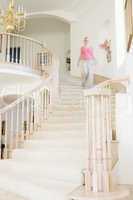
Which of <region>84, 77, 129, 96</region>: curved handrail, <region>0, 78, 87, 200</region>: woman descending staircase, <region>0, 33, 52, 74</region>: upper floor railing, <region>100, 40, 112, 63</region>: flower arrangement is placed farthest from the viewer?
<region>100, 40, 112, 63</region>: flower arrangement

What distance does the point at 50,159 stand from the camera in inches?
185

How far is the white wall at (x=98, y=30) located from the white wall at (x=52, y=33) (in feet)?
4.81

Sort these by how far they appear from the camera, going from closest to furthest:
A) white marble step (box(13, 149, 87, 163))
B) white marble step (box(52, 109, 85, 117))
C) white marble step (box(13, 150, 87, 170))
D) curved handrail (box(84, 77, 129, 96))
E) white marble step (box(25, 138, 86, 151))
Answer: curved handrail (box(84, 77, 129, 96)) < white marble step (box(13, 150, 87, 170)) < white marble step (box(13, 149, 87, 163)) < white marble step (box(25, 138, 86, 151)) < white marble step (box(52, 109, 85, 117))

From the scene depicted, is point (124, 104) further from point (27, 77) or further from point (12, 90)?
point (12, 90)

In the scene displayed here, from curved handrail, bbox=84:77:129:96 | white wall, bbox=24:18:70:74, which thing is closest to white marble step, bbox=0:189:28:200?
curved handrail, bbox=84:77:129:96

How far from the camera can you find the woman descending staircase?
389cm

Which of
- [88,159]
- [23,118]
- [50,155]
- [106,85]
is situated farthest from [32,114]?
[88,159]

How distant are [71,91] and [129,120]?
3678 mm

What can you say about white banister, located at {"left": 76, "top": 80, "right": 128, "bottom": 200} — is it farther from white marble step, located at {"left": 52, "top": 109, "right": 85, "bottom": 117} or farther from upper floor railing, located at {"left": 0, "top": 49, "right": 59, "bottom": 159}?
white marble step, located at {"left": 52, "top": 109, "right": 85, "bottom": 117}

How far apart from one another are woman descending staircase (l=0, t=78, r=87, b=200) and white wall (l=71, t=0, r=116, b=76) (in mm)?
3324

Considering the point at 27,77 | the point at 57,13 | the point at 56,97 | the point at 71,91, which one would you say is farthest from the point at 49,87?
the point at 57,13

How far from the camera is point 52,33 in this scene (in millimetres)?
12930

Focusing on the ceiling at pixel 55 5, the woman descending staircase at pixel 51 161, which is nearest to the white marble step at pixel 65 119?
the woman descending staircase at pixel 51 161

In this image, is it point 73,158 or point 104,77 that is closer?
point 73,158
